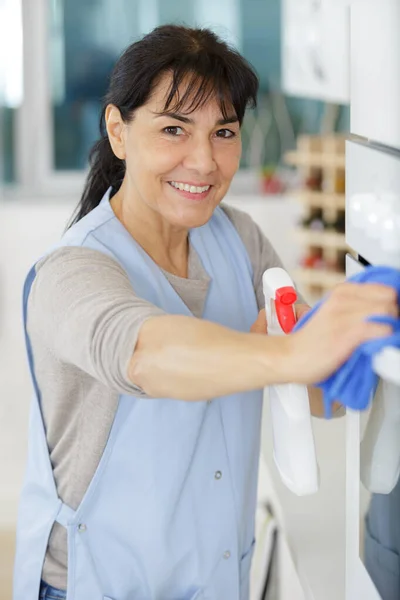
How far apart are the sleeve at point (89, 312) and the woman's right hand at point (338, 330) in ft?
0.53

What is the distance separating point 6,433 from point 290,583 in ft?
5.63

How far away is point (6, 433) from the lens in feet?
9.91

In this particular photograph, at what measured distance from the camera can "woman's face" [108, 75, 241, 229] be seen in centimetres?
110

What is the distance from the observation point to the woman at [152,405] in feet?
3.61

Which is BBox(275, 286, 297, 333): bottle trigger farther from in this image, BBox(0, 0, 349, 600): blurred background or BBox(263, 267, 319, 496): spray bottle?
BBox(0, 0, 349, 600): blurred background

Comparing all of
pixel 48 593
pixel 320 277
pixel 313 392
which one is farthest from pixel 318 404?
pixel 320 277

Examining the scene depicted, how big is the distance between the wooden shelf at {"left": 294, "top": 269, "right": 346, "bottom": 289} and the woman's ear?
6.26 ft

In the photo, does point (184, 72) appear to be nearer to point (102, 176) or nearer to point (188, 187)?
point (188, 187)

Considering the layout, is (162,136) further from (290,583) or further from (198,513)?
(290,583)

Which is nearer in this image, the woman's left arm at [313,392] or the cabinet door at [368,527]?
the cabinet door at [368,527]

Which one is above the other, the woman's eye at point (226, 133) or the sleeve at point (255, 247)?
the woman's eye at point (226, 133)

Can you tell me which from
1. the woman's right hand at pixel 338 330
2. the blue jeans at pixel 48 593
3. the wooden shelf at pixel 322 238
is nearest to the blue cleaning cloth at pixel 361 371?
the woman's right hand at pixel 338 330

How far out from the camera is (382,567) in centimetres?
90

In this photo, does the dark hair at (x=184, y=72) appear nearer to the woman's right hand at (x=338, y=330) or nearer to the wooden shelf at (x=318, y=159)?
the woman's right hand at (x=338, y=330)
